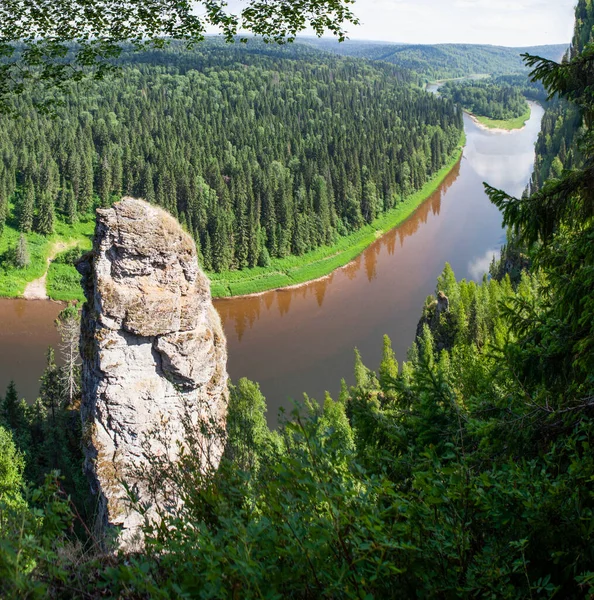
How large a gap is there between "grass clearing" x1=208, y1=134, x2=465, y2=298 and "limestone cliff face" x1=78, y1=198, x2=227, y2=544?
38.0 metres

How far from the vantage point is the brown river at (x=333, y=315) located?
133ft

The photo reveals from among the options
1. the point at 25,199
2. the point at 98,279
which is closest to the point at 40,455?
the point at 98,279

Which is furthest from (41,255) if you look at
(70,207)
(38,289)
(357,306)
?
(357,306)

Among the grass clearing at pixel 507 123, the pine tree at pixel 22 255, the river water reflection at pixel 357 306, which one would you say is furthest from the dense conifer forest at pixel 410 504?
the grass clearing at pixel 507 123

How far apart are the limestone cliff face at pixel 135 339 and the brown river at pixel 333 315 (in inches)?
718

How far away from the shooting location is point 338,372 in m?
39.8

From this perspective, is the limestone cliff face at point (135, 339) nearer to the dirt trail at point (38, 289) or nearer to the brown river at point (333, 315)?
the brown river at point (333, 315)

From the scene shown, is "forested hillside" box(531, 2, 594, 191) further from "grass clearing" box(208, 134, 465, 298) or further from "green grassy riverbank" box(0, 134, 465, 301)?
"green grassy riverbank" box(0, 134, 465, 301)

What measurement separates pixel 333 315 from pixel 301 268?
1143 centimetres

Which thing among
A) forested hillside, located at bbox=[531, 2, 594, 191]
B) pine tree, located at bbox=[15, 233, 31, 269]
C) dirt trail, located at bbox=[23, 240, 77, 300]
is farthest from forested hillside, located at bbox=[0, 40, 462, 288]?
forested hillside, located at bbox=[531, 2, 594, 191]

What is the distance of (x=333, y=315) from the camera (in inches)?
1977

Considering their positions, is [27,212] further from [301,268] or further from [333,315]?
[333,315]

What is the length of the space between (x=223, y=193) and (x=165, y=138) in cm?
2335

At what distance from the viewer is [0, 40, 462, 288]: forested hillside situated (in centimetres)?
6325
